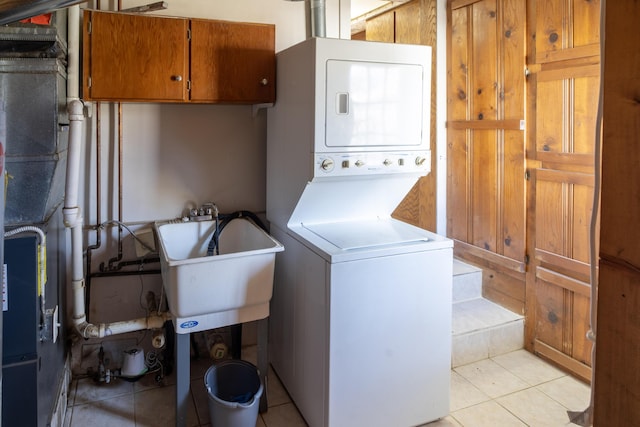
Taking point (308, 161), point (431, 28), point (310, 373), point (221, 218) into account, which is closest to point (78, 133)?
point (221, 218)

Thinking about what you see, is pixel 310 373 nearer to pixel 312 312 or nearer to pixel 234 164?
pixel 312 312

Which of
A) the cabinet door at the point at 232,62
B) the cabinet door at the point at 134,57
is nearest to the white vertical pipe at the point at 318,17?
the cabinet door at the point at 232,62

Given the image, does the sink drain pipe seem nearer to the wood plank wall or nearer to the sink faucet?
the sink faucet

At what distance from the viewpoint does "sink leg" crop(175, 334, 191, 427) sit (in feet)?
6.75

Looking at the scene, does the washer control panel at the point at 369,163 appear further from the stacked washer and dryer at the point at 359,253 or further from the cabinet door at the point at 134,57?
the cabinet door at the point at 134,57

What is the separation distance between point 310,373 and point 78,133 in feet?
4.98

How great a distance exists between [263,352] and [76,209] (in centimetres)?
111

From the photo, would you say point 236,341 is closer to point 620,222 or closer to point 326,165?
point 326,165

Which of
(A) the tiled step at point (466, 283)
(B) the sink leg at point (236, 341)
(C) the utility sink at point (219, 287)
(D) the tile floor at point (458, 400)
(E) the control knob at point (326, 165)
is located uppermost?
(E) the control knob at point (326, 165)

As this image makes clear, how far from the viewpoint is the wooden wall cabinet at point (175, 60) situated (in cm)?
218

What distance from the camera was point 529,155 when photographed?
2.78 m

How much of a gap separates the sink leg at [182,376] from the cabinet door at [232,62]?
3.89 ft

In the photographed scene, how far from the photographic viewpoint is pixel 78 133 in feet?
6.93

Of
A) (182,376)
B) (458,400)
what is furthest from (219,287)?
(458,400)
